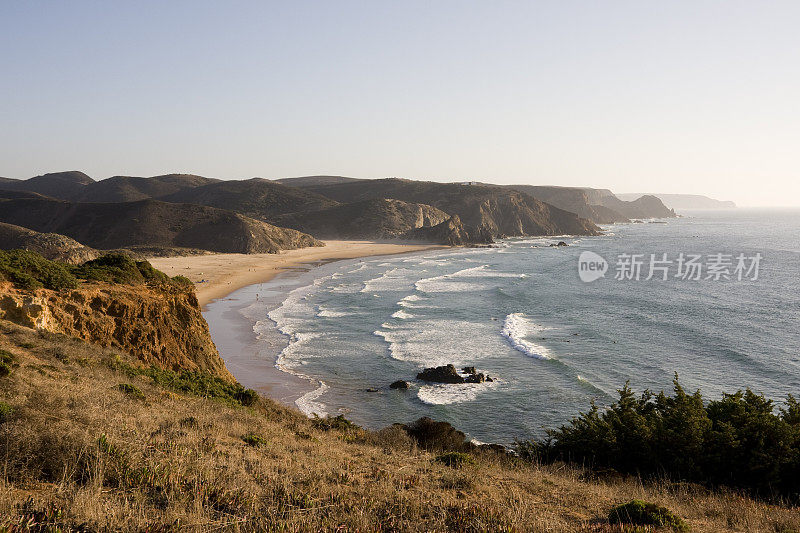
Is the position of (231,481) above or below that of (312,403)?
above

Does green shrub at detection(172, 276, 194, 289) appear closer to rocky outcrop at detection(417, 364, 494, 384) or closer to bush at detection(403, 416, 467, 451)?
bush at detection(403, 416, 467, 451)

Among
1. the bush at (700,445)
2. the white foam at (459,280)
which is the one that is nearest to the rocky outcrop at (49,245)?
the white foam at (459,280)

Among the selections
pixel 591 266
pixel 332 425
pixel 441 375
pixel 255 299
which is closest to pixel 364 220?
pixel 591 266

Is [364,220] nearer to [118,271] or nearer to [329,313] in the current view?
[329,313]

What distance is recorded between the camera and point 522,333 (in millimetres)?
35250

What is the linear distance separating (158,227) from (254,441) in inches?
4078

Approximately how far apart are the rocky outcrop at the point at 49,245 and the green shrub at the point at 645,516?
6431cm

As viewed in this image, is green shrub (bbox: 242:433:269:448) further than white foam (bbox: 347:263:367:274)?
No

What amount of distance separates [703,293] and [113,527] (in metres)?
57.2

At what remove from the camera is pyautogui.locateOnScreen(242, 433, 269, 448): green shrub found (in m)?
9.27

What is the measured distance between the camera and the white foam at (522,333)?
30.4 metres

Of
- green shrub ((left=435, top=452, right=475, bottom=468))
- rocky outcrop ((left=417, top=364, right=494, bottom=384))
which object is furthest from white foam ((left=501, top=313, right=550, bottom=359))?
green shrub ((left=435, top=452, right=475, bottom=468))

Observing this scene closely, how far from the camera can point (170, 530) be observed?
211 inches

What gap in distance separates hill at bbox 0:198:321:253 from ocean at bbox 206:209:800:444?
123ft
